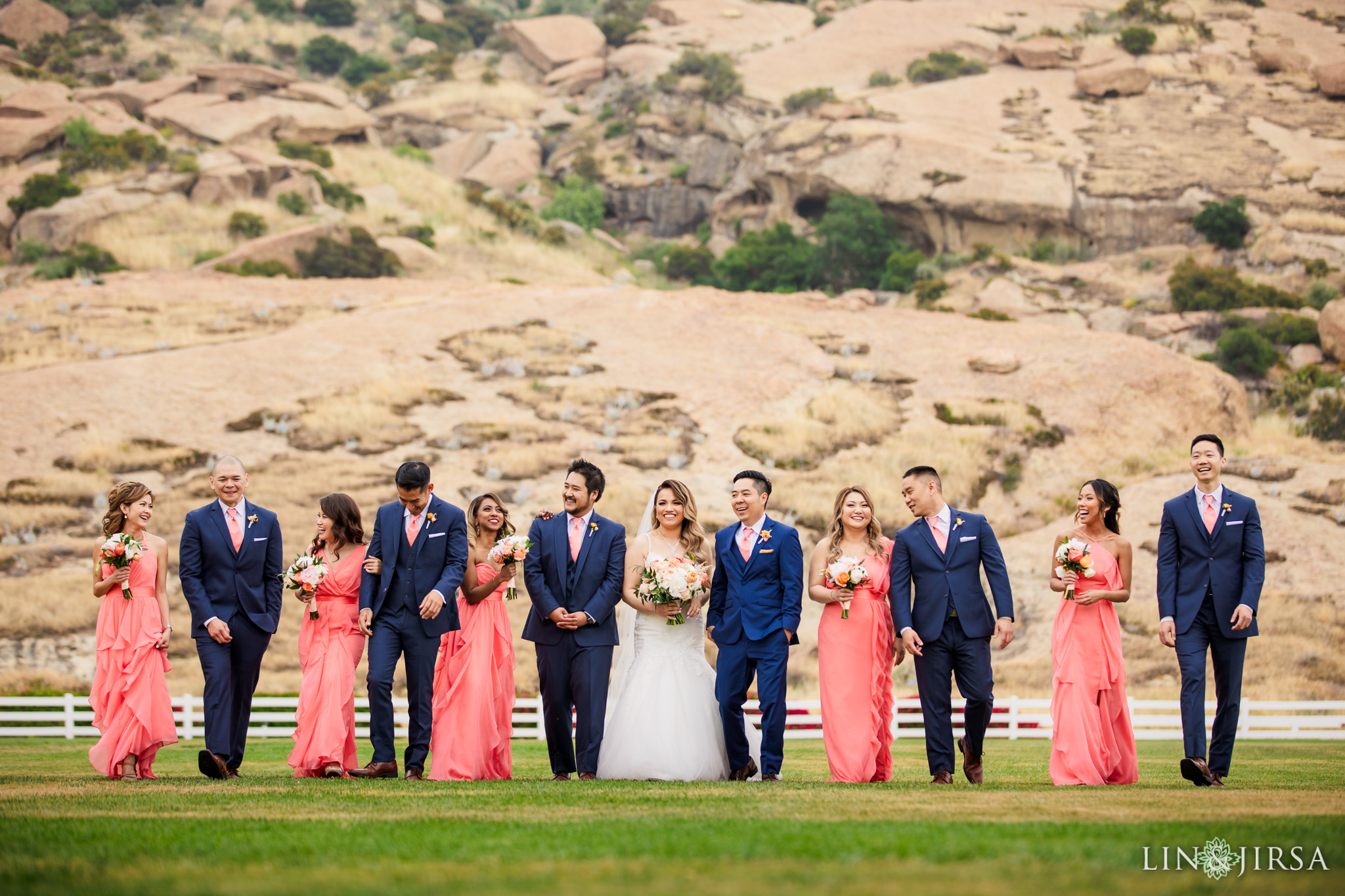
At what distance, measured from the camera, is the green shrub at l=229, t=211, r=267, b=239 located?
169 ft

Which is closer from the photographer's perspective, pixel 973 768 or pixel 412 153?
pixel 973 768

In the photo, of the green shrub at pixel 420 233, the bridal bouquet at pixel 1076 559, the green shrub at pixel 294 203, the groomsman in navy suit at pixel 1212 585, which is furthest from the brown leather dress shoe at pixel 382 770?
the green shrub at pixel 294 203

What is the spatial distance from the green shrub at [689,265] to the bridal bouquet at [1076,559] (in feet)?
175

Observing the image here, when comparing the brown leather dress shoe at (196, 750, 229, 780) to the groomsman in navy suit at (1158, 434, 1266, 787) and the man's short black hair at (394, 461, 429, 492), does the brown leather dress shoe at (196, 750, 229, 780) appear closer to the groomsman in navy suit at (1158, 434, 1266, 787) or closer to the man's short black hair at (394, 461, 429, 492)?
the man's short black hair at (394, 461, 429, 492)

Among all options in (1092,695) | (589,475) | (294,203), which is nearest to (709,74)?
(294,203)

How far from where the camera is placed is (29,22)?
260ft

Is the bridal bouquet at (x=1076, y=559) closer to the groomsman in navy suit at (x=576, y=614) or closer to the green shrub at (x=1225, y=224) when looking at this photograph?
the groomsman in navy suit at (x=576, y=614)

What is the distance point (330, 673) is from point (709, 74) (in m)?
73.3

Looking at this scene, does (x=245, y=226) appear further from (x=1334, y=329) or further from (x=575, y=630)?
(x=575, y=630)

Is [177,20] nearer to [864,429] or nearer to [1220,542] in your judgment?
[864,429]

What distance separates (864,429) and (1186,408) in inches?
373

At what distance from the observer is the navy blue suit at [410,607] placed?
9078mm

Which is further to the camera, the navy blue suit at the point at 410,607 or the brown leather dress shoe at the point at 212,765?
the navy blue suit at the point at 410,607

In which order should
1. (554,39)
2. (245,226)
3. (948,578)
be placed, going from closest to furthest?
(948,578), (245,226), (554,39)
